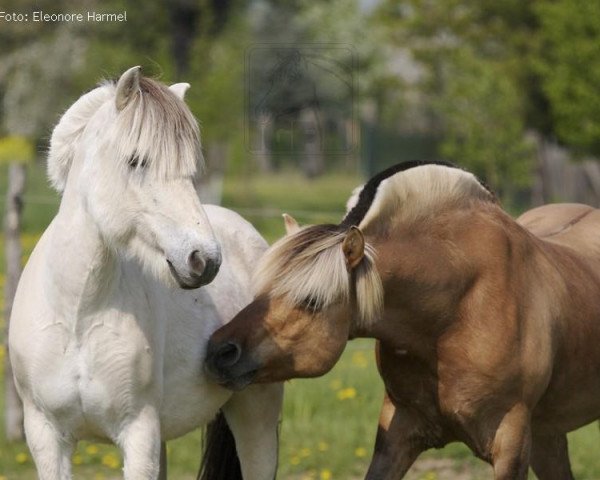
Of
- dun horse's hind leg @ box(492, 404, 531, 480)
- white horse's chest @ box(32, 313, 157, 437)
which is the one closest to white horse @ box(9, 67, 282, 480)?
white horse's chest @ box(32, 313, 157, 437)

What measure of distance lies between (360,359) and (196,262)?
19.4ft

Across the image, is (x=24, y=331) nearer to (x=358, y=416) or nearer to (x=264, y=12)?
(x=358, y=416)

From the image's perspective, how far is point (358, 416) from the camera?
762cm

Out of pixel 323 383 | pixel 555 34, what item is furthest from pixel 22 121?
pixel 323 383

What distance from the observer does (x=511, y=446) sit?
441 centimetres

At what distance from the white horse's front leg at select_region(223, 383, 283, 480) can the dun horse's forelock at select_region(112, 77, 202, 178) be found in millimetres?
1359

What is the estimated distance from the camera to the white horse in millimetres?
3762

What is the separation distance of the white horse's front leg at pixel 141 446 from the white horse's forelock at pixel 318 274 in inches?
24.4

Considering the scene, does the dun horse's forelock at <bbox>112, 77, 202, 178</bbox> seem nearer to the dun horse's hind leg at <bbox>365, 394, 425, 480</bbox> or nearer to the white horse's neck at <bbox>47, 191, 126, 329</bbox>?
the white horse's neck at <bbox>47, 191, 126, 329</bbox>

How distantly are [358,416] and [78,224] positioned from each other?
3.95 meters

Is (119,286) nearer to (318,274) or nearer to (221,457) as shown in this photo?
(318,274)

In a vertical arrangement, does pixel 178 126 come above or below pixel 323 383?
above

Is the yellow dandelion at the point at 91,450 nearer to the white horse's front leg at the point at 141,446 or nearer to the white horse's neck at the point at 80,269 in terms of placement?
the white horse's front leg at the point at 141,446

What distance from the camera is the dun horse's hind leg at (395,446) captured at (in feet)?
15.1
